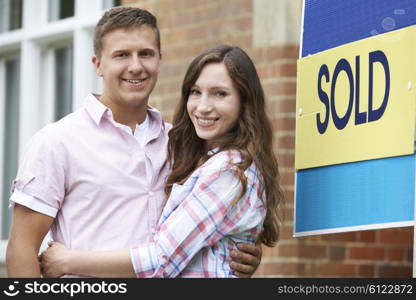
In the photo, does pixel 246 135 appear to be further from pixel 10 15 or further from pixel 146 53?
pixel 10 15

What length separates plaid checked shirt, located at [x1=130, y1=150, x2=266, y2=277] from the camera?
373cm

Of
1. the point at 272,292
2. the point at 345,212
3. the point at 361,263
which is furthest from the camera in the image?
the point at 361,263

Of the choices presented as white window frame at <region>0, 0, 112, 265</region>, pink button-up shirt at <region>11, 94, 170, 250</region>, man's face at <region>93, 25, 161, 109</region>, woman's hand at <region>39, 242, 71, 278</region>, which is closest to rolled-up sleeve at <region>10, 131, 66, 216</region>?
pink button-up shirt at <region>11, 94, 170, 250</region>

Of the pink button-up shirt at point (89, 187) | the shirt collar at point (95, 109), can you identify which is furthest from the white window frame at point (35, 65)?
the pink button-up shirt at point (89, 187)

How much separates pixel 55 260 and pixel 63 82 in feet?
13.9

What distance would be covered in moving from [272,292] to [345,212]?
1.41 feet

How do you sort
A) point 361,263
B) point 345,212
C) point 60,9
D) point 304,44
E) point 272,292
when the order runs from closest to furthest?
point 272,292, point 345,212, point 304,44, point 361,263, point 60,9

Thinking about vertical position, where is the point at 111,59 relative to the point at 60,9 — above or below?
below

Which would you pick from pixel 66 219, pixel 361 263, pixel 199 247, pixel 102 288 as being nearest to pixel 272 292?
pixel 199 247

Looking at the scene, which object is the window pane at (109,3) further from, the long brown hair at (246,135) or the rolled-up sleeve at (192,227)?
the rolled-up sleeve at (192,227)

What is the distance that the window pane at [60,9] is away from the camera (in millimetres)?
7828

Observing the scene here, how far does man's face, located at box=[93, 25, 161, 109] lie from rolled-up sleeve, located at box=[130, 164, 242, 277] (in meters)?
0.47

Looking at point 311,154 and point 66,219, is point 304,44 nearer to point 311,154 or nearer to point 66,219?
point 311,154

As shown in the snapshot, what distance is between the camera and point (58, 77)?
8055 mm
